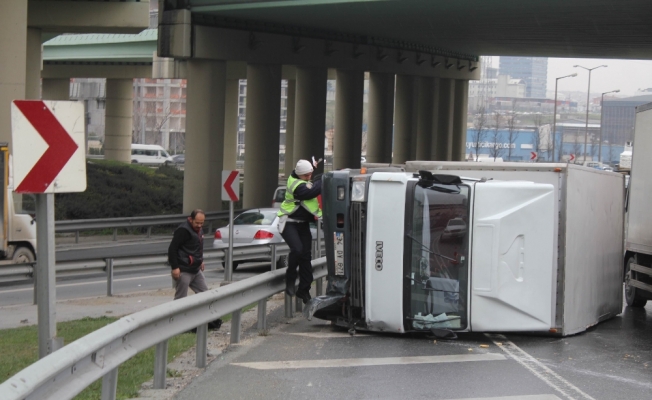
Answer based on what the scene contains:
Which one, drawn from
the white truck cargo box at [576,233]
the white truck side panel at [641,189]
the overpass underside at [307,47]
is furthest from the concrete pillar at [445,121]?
the white truck cargo box at [576,233]

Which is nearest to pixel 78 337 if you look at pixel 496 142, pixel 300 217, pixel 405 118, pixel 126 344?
pixel 300 217

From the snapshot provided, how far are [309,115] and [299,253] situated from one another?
1365 inches

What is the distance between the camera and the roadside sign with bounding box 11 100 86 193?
6.42 meters

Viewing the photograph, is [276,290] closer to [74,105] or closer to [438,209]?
[438,209]

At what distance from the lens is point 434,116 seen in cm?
6275

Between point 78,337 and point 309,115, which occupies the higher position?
point 309,115

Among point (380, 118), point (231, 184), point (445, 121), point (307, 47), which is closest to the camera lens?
point (231, 184)

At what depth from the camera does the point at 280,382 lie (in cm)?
914

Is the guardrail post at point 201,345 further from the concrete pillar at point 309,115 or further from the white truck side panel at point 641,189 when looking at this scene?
the concrete pillar at point 309,115

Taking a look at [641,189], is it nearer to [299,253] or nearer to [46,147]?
[299,253]

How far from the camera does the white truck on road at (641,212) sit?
1471 centimetres

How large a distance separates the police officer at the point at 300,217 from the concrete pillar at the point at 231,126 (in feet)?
176

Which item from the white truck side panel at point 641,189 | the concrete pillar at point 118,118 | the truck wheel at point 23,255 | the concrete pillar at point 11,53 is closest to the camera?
the white truck side panel at point 641,189

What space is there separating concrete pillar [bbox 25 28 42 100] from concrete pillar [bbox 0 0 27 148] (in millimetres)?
9987
